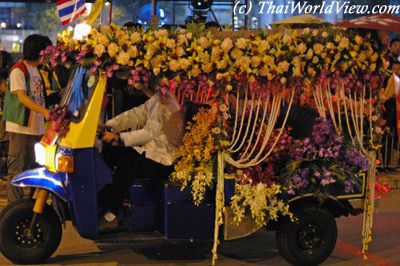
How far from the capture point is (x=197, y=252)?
20.9ft

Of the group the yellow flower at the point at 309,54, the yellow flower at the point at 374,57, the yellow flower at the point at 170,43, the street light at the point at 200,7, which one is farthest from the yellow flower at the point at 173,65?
the street light at the point at 200,7

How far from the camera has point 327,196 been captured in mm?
5773

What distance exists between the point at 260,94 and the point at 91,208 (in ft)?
5.08

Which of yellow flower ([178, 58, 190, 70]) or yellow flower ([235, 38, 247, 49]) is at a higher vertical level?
yellow flower ([235, 38, 247, 49])

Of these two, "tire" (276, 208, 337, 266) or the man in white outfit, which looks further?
"tire" (276, 208, 337, 266)

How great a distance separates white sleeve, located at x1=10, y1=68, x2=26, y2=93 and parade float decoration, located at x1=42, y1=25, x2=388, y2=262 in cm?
132

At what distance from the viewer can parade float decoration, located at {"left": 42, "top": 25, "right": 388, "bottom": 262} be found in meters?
5.29

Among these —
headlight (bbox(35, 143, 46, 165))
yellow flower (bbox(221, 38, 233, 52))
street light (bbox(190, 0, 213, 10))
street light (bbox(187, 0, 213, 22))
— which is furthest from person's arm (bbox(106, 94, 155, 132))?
street light (bbox(190, 0, 213, 10))

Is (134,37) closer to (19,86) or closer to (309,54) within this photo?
(309,54)

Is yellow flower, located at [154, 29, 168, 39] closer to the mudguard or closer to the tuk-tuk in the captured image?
the tuk-tuk

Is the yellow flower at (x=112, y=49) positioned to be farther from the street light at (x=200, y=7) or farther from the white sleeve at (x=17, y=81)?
the street light at (x=200, y=7)

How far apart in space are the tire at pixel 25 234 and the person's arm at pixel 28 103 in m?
0.97

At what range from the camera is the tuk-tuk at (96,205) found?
5.54m

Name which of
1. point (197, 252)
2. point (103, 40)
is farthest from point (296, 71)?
point (197, 252)
